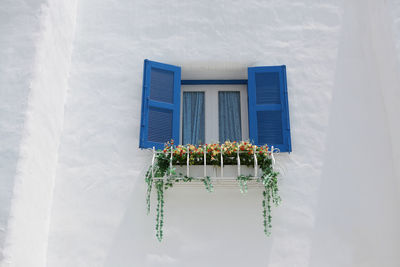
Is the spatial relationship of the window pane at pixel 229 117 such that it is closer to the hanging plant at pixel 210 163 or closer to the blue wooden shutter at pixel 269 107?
the blue wooden shutter at pixel 269 107

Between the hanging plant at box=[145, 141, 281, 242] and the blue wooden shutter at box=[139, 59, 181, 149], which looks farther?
the blue wooden shutter at box=[139, 59, 181, 149]

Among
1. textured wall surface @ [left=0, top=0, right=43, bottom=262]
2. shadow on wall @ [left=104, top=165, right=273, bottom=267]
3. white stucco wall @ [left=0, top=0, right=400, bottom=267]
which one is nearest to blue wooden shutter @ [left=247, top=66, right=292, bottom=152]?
white stucco wall @ [left=0, top=0, right=400, bottom=267]

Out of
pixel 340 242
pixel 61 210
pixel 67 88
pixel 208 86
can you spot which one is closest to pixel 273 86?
pixel 208 86

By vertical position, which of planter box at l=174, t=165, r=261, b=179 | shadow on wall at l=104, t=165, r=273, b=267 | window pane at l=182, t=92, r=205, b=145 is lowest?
shadow on wall at l=104, t=165, r=273, b=267

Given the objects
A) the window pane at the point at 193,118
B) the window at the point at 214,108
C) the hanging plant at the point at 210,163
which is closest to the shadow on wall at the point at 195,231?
the hanging plant at the point at 210,163

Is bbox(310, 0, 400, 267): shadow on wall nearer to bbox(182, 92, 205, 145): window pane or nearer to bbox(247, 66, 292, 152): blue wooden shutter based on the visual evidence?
bbox(247, 66, 292, 152): blue wooden shutter

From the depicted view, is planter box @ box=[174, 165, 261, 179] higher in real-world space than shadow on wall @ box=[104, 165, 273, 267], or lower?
higher

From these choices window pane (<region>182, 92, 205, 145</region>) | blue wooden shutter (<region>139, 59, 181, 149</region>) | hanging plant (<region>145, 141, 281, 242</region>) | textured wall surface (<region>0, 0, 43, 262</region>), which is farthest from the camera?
window pane (<region>182, 92, 205, 145</region>)

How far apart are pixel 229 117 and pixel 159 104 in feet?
3.15

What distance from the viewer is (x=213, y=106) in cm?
575

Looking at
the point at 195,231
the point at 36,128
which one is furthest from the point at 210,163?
the point at 36,128

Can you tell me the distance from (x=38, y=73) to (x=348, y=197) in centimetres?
358

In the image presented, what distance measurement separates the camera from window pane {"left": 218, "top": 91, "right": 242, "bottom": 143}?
561 cm

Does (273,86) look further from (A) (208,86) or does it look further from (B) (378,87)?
(B) (378,87)
